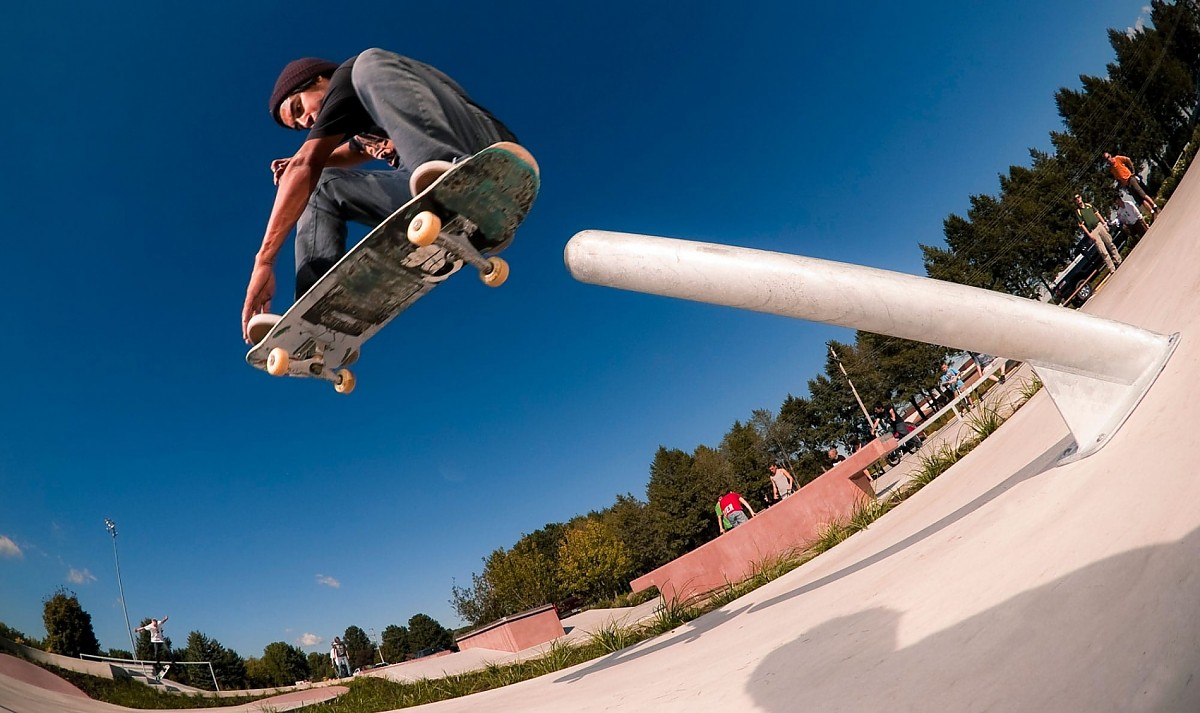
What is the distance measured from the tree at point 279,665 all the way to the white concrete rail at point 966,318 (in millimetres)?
60250

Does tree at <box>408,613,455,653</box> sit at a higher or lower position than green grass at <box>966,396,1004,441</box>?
lower

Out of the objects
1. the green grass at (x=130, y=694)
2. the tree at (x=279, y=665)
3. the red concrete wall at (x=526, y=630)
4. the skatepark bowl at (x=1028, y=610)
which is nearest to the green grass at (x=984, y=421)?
the skatepark bowl at (x=1028, y=610)

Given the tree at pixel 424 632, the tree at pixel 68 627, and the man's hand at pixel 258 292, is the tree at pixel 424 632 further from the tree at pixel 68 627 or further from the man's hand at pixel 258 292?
the man's hand at pixel 258 292

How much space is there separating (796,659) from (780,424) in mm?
53546

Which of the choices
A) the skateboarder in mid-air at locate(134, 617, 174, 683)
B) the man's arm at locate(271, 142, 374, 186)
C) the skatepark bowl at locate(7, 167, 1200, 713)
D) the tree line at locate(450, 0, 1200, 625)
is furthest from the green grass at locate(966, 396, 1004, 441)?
the tree line at locate(450, 0, 1200, 625)

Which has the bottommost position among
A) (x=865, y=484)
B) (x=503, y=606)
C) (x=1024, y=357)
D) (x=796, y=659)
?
(x=503, y=606)

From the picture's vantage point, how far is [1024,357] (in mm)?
1791

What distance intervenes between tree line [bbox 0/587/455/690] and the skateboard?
25.8ft

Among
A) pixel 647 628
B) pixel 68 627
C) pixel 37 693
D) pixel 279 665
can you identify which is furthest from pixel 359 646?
pixel 647 628

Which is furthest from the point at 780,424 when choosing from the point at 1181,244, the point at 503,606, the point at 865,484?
the point at 1181,244

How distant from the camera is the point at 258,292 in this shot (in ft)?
9.06

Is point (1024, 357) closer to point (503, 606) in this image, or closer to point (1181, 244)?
point (1181, 244)

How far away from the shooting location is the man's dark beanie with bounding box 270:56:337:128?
2.76m

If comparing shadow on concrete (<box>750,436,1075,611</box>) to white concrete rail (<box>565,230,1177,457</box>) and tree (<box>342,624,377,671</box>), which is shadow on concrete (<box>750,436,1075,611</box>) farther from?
tree (<box>342,624,377,671</box>)
